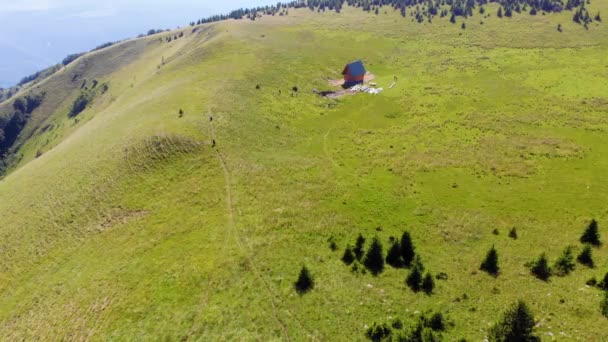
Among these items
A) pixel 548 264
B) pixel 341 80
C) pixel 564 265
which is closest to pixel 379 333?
pixel 548 264

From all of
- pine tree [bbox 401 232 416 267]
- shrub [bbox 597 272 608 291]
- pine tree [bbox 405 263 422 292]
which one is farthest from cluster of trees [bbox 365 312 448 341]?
shrub [bbox 597 272 608 291]

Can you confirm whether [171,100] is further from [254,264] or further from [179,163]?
[254,264]

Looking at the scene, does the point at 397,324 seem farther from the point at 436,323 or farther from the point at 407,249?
the point at 407,249

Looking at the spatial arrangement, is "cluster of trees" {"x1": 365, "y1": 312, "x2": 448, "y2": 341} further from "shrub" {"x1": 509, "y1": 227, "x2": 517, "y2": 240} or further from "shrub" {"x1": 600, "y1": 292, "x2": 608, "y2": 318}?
"shrub" {"x1": 509, "y1": 227, "x2": 517, "y2": 240}

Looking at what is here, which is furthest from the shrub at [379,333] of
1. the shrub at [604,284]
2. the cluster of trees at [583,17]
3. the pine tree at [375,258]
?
the cluster of trees at [583,17]

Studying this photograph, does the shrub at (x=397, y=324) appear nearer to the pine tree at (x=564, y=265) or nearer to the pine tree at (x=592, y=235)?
the pine tree at (x=564, y=265)

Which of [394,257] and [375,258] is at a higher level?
[375,258]
